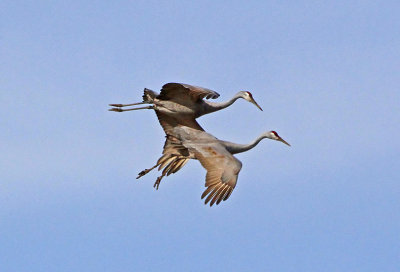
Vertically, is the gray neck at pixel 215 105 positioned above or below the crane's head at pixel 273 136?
above

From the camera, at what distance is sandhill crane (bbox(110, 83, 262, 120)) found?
43469mm

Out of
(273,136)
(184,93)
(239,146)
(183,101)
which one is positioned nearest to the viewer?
(184,93)

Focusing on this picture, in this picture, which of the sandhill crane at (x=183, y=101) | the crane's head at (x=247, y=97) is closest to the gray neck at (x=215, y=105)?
the sandhill crane at (x=183, y=101)

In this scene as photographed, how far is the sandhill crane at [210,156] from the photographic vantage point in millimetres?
41000

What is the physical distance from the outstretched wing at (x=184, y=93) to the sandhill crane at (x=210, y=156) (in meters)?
0.97

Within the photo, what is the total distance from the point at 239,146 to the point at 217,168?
107 inches

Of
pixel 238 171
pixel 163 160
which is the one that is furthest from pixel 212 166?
pixel 163 160

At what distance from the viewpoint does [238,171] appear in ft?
136

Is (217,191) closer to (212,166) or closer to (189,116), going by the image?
(212,166)

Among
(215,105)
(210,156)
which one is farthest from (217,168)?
(215,105)

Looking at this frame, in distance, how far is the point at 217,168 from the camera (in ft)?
137

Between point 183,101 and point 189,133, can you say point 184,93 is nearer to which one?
point 183,101

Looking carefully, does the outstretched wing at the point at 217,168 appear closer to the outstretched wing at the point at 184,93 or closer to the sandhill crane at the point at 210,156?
the sandhill crane at the point at 210,156

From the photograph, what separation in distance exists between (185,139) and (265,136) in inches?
102
